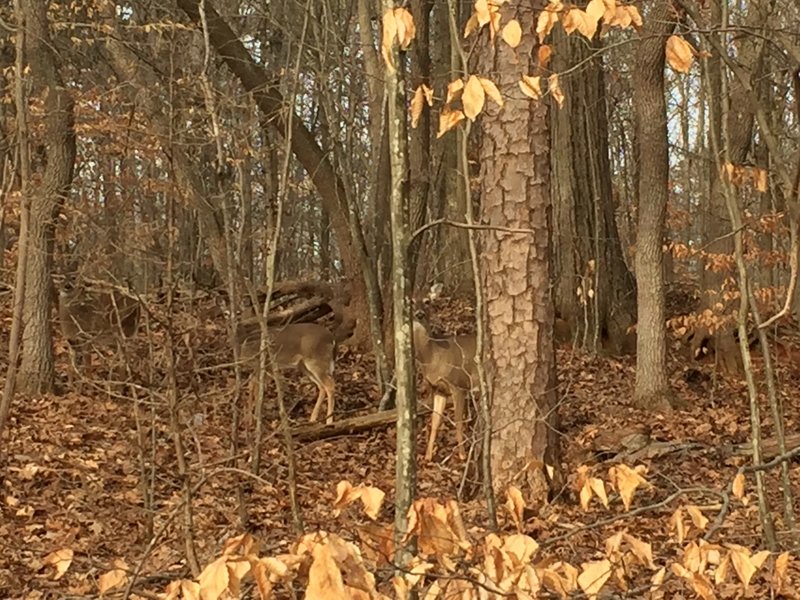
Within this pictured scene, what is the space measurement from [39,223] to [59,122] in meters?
1.22

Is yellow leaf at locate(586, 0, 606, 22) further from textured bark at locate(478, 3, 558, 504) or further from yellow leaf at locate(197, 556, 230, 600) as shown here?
textured bark at locate(478, 3, 558, 504)

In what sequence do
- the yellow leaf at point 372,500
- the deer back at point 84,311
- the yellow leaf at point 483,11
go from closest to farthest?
the yellow leaf at point 372,500
the yellow leaf at point 483,11
the deer back at point 84,311

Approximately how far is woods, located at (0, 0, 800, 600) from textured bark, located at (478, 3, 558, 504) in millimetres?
21

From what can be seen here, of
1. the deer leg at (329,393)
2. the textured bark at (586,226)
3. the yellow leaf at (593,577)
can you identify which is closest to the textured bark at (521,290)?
the deer leg at (329,393)

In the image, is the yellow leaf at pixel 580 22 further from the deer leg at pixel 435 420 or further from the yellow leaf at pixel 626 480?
the deer leg at pixel 435 420

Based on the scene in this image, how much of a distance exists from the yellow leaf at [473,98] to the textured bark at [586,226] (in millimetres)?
11721

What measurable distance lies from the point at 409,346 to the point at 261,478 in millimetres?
1596

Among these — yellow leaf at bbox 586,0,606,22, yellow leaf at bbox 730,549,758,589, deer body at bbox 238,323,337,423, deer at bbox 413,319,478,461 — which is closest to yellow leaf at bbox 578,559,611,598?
yellow leaf at bbox 730,549,758,589

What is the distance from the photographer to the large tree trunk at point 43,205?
34.8ft

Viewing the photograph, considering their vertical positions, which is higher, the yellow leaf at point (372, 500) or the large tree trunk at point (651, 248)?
the large tree trunk at point (651, 248)

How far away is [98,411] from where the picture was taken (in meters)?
10.3

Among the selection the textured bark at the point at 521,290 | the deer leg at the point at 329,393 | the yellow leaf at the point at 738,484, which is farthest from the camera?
the deer leg at the point at 329,393

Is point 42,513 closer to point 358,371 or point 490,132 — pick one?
point 490,132

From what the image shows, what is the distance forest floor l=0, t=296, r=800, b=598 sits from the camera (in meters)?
6.48
